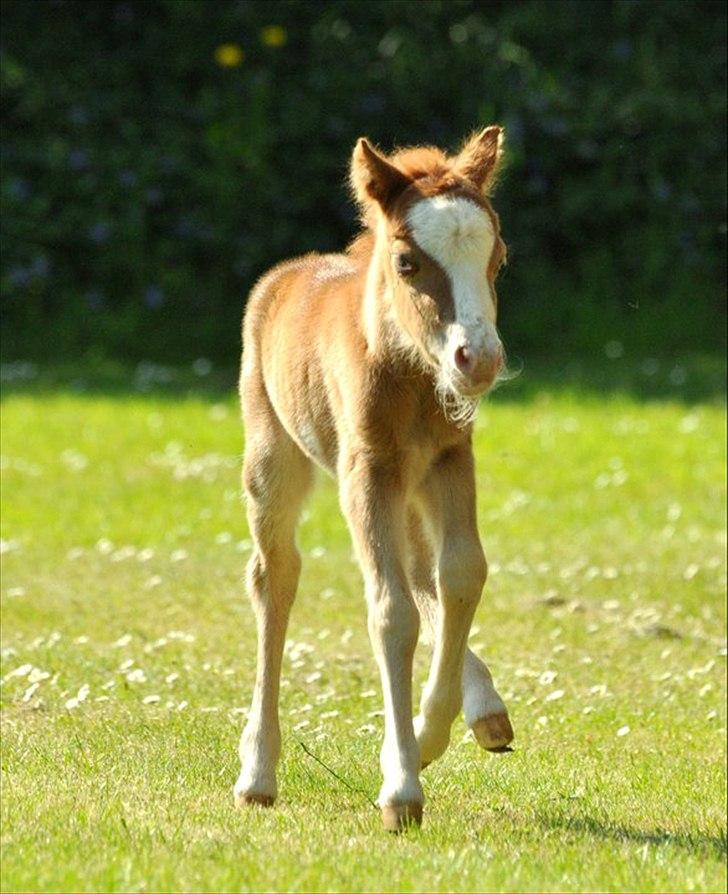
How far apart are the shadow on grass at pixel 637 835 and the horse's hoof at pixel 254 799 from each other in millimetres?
826

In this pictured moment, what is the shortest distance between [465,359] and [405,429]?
52 centimetres

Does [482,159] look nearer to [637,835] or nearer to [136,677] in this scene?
[637,835]

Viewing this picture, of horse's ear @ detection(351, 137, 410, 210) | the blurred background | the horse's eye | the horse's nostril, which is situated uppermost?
the blurred background

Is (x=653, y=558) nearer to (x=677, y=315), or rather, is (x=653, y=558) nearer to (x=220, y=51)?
(x=677, y=315)

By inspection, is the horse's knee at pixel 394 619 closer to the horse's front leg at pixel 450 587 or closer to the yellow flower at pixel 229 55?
the horse's front leg at pixel 450 587

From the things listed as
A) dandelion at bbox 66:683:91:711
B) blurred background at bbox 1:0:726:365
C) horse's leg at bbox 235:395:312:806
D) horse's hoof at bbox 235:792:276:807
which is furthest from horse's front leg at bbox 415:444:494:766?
blurred background at bbox 1:0:726:365

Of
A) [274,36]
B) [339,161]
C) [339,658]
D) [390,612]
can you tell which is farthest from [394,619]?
[274,36]

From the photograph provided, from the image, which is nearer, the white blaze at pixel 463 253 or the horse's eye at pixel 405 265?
the white blaze at pixel 463 253

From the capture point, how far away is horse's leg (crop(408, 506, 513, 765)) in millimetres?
5777

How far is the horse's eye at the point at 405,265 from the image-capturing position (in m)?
5.43

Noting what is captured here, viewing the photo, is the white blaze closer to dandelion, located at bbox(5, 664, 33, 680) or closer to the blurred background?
dandelion, located at bbox(5, 664, 33, 680)

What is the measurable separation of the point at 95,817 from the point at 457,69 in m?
14.3

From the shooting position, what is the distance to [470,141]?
599 cm

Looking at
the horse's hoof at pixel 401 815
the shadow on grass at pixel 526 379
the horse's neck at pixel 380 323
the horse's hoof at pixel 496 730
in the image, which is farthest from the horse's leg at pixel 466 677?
the shadow on grass at pixel 526 379
